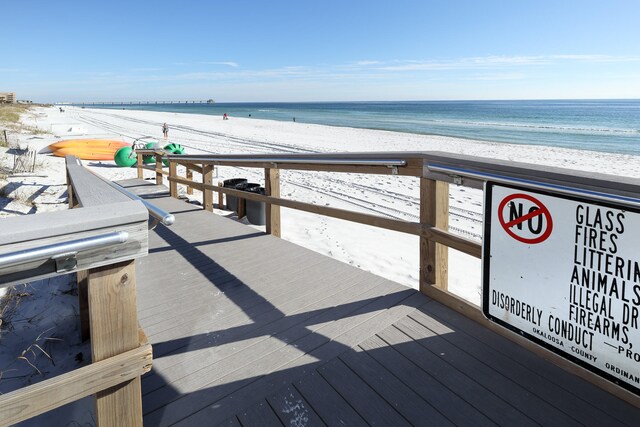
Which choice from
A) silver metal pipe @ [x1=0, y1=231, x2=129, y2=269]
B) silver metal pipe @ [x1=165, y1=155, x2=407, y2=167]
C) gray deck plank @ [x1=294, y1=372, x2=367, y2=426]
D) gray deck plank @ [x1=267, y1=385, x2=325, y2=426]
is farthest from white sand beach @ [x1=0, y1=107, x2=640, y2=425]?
silver metal pipe @ [x1=0, y1=231, x2=129, y2=269]

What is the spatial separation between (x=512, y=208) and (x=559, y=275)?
368 mm

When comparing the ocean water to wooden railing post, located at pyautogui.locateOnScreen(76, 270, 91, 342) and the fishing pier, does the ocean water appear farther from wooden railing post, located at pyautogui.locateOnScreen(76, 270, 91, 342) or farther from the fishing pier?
wooden railing post, located at pyautogui.locateOnScreen(76, 270, 91, 342)

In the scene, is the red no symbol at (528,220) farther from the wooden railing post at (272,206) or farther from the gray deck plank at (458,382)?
the wooden railing post at (272,206)

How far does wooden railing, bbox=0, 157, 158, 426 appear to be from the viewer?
1113 millimetres

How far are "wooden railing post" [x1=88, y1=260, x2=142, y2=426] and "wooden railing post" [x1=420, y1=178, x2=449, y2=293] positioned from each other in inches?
78.6

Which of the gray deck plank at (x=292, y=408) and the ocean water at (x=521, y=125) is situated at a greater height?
the ocean water at (x=521, y=125)

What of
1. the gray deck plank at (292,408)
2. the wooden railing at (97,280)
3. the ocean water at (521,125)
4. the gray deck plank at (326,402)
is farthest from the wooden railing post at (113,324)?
the ocean water at (521,125)

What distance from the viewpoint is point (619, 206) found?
1.59m

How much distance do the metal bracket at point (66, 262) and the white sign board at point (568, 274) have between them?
1781 millimetres

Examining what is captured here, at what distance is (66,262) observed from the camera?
46.0 inches

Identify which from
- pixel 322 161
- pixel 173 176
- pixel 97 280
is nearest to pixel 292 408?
pixel 97 280

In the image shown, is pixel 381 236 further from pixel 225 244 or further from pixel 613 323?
pixel 613 323

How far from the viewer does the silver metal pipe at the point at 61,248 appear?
1.05m

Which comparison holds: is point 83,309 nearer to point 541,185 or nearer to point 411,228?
point 411,228
